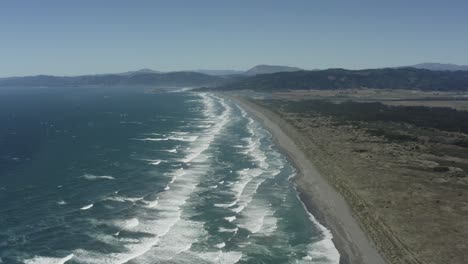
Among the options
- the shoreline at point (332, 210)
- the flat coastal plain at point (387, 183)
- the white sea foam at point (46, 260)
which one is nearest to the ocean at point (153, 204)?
the white sea foam at point (46, 260)

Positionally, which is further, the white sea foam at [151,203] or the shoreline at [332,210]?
the white sea foam at [151,203]

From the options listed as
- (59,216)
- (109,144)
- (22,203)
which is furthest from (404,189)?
(109,144)

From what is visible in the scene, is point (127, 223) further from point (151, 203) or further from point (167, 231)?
point (151, 203)

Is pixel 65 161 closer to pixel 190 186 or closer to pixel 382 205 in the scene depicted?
pixel 190 186

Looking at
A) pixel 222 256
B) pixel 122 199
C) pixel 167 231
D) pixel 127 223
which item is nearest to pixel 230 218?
pixel 167 231

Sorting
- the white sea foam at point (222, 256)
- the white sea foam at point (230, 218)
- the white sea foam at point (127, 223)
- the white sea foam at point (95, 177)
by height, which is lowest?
the white sea foam at point (222, 256)

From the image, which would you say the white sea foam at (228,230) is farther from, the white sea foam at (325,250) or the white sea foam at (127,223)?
the white sea foam at (127,223)

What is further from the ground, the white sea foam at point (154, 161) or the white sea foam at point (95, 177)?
the white sea foam at point (154, 161)

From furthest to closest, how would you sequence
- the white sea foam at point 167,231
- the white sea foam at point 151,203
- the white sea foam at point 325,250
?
the white sea foam at point 151,203 → the white sea foam at point 325,250 → the white sea foam at point 167,231
